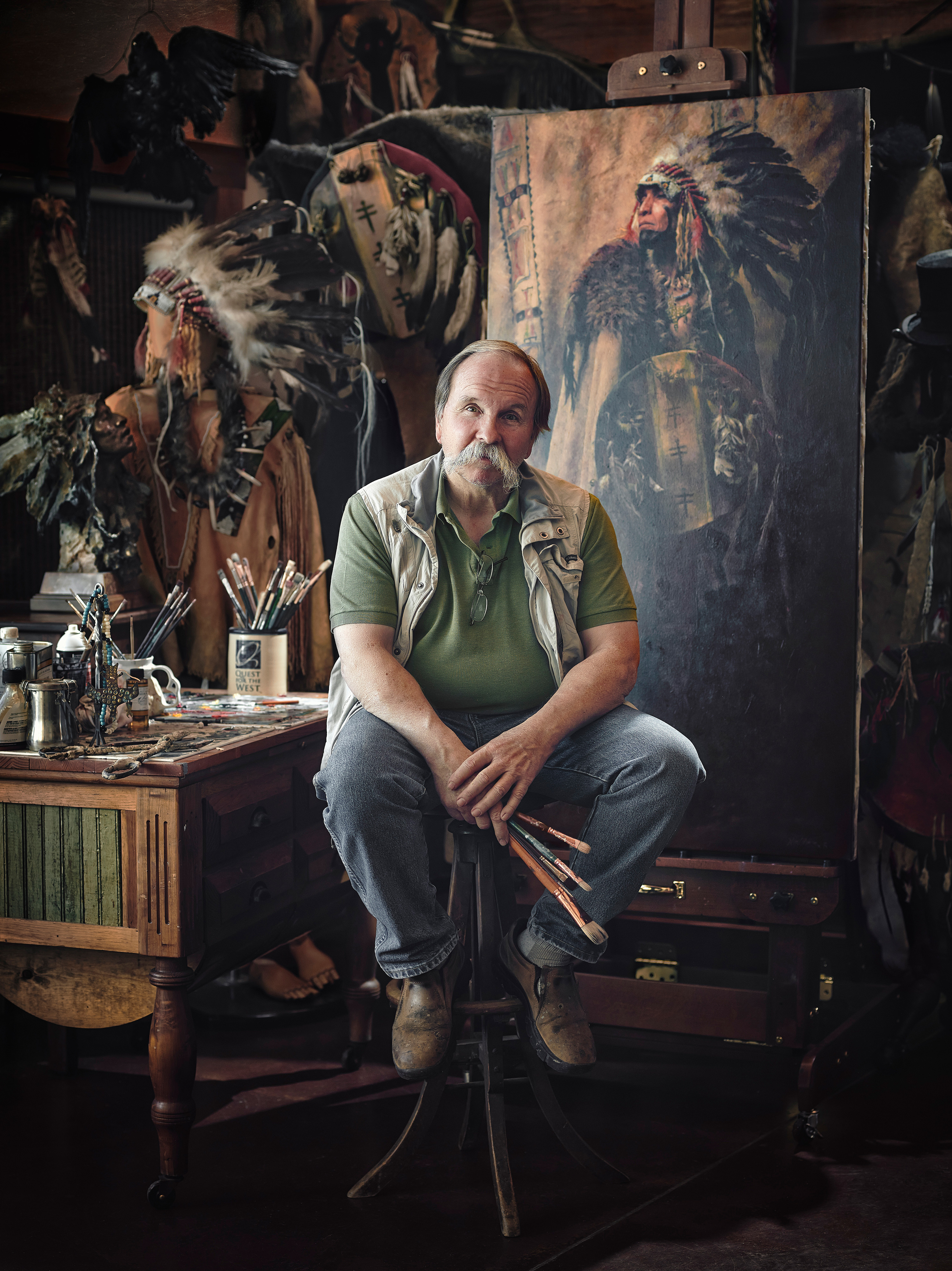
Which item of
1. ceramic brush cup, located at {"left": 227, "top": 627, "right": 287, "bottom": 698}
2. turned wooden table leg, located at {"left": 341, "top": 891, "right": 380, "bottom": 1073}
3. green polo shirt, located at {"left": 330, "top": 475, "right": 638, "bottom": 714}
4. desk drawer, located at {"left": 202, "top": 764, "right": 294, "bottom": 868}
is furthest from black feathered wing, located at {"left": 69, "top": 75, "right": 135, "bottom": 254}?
turned wooden table leg, located at {"left": 341, "top": 891, "right": 380, "bottom": 1073}

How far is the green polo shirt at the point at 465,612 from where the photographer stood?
2.35m

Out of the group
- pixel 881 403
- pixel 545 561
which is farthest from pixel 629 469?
pixel 881 403

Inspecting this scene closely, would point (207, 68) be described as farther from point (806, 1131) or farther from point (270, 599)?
point (806, 1131)

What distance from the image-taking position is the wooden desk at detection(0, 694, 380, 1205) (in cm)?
220

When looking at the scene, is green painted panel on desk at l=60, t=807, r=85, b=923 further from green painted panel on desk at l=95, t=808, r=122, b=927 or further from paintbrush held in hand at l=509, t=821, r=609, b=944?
paintbrush held in hand at l=509, t=821, r=609, b=944

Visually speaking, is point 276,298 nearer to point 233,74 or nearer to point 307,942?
point 233,74

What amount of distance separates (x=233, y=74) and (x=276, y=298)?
0.67 meters

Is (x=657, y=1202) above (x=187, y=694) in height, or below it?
below

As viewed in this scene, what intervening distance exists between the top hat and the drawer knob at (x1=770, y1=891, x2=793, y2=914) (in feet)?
4.72

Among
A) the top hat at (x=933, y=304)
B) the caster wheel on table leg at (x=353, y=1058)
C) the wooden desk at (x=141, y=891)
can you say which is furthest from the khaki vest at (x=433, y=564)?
the top hat at (x=933, y=304)

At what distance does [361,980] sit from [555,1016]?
2.92 ft

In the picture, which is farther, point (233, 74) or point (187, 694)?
point (233, 74)

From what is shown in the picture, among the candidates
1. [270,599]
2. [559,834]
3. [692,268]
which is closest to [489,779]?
[559,834]

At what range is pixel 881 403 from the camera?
124 inches
